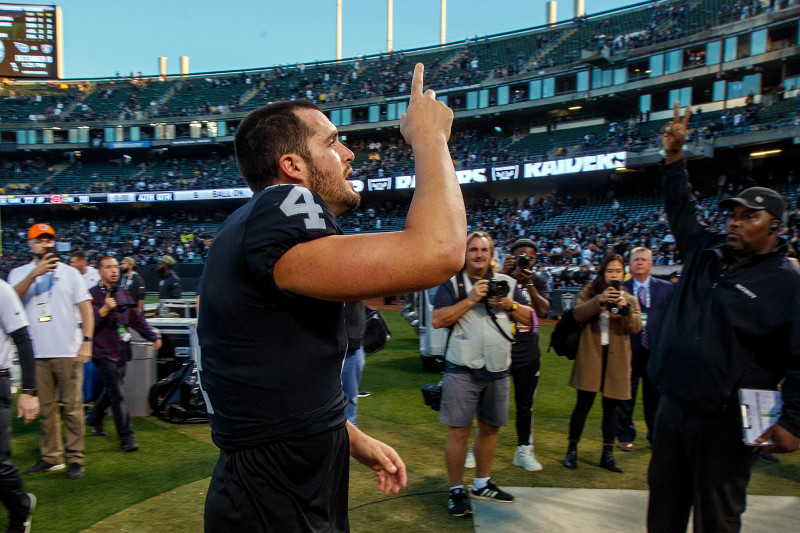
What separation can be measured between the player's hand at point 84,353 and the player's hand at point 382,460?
4.35 meters

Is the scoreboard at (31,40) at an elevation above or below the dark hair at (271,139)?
above

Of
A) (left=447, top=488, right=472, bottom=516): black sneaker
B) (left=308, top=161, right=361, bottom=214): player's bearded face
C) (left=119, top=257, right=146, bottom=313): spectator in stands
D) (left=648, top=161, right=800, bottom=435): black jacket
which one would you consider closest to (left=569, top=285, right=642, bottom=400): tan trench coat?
(left=447, top=488, right=472, bottom=516): black sneaker

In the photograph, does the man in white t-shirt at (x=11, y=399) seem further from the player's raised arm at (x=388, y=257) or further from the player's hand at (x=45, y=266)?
the player's raised arm at (x=388, y=257)

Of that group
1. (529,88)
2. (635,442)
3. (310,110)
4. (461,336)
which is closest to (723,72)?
(529,88)

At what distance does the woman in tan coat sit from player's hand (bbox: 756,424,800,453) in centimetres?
255

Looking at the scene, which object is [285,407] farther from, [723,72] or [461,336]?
[723,72]

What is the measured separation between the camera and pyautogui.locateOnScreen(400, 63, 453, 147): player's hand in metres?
1.42

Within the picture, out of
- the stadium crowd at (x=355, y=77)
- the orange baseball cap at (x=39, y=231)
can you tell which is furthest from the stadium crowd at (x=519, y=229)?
the orange baseball cap at (x=39, y=231)

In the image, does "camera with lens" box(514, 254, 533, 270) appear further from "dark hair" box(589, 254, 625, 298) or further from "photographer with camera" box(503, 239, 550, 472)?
"dark hair" box(589, 254, 625, 298)

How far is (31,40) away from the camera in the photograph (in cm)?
3631

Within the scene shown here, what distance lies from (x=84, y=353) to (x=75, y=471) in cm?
106

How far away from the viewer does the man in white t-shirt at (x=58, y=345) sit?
5.10 metres

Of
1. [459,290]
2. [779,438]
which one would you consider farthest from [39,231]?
[779,438]

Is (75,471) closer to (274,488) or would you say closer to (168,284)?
(274,488)
